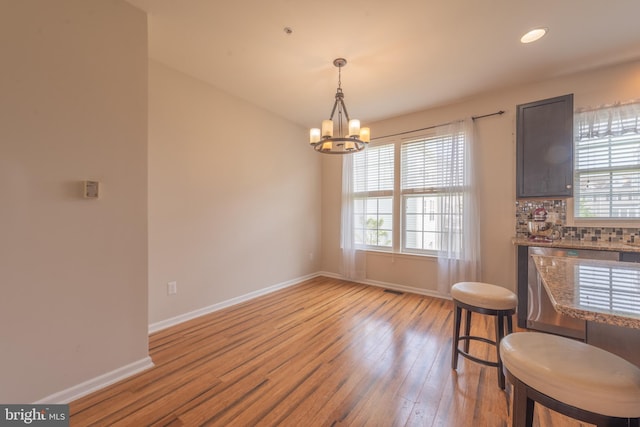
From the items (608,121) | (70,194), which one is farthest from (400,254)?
(70,194)

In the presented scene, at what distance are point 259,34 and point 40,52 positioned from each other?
154cm

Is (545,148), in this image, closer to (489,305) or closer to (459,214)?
(459,214)

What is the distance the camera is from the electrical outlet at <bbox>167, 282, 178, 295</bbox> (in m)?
2.78

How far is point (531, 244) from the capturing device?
8.47 feet

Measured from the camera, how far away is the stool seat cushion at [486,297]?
5.73ft

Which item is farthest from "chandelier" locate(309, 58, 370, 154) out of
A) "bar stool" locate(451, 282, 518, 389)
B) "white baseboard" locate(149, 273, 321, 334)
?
"white baseboard" locate(149, 273, 321, 334)

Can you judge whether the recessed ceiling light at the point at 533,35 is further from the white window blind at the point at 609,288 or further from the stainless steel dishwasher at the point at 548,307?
the white window blind at the point at 609,288

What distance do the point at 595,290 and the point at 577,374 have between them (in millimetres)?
348

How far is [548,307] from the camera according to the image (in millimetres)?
2475

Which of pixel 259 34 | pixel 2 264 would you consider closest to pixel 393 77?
pixel 259 34

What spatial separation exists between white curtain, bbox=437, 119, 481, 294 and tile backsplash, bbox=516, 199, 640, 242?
48 cm

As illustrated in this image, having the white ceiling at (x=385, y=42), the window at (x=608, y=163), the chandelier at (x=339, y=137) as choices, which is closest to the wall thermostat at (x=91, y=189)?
the white ceiling at (x=385, y=42)

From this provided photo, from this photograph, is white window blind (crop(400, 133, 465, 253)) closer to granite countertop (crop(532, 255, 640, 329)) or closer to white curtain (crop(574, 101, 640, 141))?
white curtain (crop(574, 101, 640, 141))

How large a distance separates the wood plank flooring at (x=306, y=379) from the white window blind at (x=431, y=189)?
1246 mm
